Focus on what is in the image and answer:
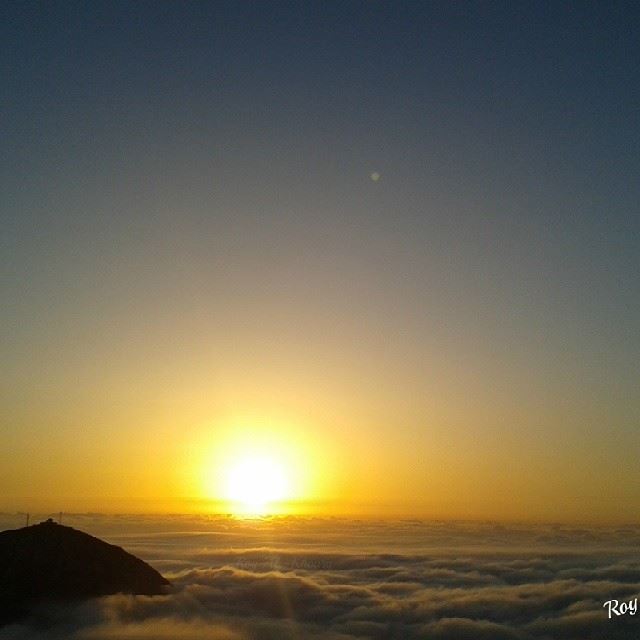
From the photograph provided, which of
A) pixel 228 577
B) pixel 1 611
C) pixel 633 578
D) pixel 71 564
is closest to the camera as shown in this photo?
pixel 1 611

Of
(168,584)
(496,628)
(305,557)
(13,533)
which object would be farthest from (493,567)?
(13,533)

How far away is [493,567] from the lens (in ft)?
555

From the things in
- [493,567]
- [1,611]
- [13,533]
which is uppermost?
[13,533]

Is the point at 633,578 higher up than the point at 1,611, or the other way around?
the point at 1,611

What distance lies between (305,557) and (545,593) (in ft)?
289

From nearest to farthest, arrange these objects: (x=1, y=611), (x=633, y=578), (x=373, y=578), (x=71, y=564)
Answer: (x=1, y=611)
(x=71, y=564)
(x=633, y=578)
(x=373, y=578)

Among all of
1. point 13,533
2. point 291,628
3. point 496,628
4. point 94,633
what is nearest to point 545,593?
point 496,628

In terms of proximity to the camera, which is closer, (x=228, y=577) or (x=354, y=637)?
(x=354, y=637)

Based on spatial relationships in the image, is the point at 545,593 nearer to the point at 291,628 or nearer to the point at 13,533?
the point at 291,628

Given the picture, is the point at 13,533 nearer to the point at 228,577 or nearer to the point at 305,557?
the point at 228,577

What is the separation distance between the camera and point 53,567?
238 feet

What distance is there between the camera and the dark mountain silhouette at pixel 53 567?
231 feet

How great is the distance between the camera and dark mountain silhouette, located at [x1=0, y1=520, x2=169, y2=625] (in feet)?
231

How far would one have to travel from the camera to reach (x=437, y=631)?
337 ft
